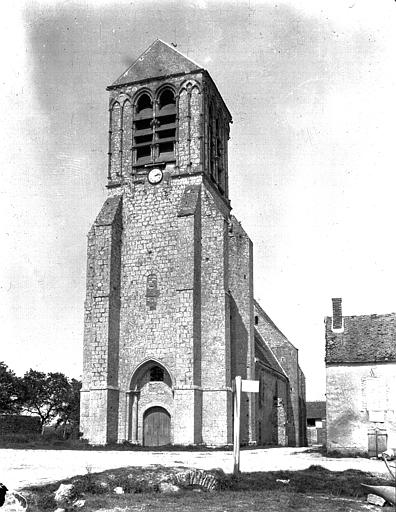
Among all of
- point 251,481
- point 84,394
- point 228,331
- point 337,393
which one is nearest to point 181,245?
point 228,331

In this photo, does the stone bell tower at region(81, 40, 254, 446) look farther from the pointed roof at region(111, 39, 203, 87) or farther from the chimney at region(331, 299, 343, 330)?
the chimney at region(331, 299, 343, 330)

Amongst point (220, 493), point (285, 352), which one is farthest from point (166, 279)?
point (220, 493)

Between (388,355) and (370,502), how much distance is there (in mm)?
15092

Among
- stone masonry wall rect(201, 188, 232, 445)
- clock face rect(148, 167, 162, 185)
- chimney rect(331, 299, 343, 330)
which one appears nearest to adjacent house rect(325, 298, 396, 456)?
chimney rect(331, 299, 343, 330)

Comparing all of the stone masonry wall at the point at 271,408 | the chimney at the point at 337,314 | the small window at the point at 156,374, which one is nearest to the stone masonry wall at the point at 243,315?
the stone masonry wall at the point at 271,408

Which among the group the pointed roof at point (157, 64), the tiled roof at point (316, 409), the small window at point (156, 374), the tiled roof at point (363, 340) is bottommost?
the tiled roof at point (316, 409)

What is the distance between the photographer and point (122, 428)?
3108 centimetres

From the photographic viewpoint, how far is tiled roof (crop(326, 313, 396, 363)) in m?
24.9

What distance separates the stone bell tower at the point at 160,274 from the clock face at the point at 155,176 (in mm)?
76

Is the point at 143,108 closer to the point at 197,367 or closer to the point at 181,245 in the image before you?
the point at 181,245

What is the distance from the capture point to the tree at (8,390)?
56281mm

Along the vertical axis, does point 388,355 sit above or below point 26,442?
above

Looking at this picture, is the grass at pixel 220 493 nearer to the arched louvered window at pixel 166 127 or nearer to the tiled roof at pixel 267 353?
the arched louvered window at pixel 166 127

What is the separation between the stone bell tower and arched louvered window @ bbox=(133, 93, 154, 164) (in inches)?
2.6
